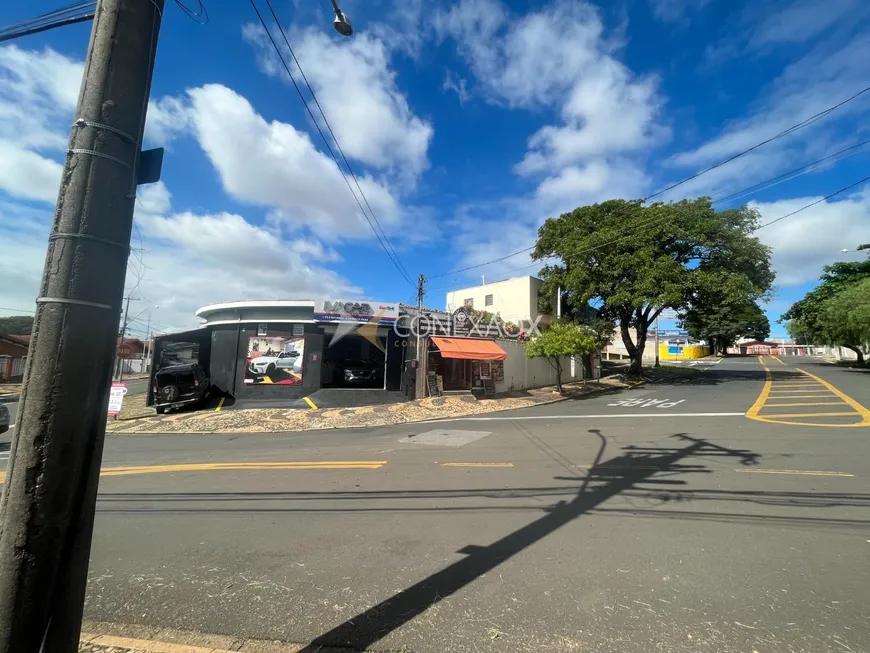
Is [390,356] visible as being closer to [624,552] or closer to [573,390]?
[573,390]

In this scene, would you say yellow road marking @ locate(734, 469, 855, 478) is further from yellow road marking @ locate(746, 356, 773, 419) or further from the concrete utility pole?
the concrete utility pole

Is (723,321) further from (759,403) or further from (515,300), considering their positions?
(759,403)

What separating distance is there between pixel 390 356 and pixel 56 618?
18482mm

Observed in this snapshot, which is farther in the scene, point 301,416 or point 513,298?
point 513,298

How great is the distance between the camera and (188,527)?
16.8 ft

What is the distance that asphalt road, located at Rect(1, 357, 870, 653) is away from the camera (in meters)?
2.99

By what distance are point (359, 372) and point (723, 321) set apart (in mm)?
69337

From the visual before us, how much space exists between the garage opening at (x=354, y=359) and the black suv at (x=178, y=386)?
17.5ft

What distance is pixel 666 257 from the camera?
24062 mm

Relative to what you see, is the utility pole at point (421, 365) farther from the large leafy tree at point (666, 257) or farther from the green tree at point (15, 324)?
the green tree at point (15, 324)

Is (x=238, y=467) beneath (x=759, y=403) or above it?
beneath

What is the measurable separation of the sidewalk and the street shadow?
31.9 feet

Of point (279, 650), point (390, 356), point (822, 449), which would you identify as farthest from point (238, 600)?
point (390, 356)

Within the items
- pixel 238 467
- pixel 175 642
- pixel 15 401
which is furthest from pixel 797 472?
pixel 15 401
